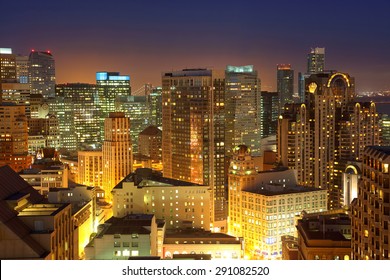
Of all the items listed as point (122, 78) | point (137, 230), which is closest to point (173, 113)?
point (122, 78)

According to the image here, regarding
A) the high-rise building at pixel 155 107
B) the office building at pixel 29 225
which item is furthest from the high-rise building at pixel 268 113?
the office building at pixel 29 225

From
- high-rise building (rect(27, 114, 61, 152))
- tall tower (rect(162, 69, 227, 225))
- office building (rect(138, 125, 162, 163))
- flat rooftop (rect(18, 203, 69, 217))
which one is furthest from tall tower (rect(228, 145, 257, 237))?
high-rise building (rect(27, 114, 61, 152))

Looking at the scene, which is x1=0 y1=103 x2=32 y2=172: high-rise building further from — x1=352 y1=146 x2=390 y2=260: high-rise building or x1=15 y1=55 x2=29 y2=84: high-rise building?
x1=352 y1=146 x2=390 y2=260: high-rise building

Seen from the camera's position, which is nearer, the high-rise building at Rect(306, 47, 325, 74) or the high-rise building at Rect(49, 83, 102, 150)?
the high-rise building at Rect(306, 47, 325, 74)

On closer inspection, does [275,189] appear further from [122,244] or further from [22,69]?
[22,69]

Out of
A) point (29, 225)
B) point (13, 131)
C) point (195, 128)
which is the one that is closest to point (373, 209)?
point (29, 225)
